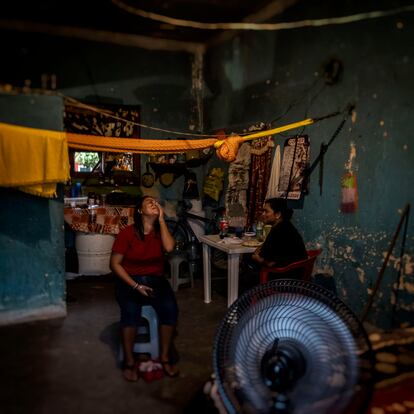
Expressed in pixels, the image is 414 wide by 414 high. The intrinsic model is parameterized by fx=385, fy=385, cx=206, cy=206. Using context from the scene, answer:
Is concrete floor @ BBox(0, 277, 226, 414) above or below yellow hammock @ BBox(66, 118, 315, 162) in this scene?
below

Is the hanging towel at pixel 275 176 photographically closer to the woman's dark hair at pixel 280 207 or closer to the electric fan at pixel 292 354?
the woman's dark hair at pixel 280 207

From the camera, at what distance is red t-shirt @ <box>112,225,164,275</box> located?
3045 mm

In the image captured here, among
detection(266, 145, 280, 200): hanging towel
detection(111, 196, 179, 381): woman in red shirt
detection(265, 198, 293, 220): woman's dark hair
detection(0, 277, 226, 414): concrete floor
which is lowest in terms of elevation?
detection(0, 277, 226, 414): concrete floor

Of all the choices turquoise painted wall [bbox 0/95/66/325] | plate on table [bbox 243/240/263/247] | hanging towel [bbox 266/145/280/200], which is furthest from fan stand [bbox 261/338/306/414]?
hanging towel [bbox 266/145/280/200]

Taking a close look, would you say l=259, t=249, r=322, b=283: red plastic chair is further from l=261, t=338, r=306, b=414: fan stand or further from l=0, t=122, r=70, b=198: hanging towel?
l=0, t=122, r=70, b=198: hanging towel

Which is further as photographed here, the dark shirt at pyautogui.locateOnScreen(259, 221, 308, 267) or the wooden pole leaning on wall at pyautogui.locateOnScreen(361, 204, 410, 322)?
the dark shirt at pyautogui.locateOnScreen(259, 221, 308, 267)

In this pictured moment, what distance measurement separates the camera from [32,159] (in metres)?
3.33

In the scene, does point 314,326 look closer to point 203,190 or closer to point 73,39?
point 73,39

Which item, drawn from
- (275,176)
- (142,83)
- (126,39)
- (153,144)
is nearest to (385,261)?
(275,176)

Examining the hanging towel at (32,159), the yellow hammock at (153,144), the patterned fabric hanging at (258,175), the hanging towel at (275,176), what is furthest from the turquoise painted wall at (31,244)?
the patterned fabric hanging at (258,175)

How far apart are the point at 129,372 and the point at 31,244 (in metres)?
1.66

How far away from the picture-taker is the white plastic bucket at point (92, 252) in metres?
5.27

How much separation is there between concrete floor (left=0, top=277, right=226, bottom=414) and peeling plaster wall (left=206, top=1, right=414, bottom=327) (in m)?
1.48

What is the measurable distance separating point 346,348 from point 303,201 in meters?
3.34
